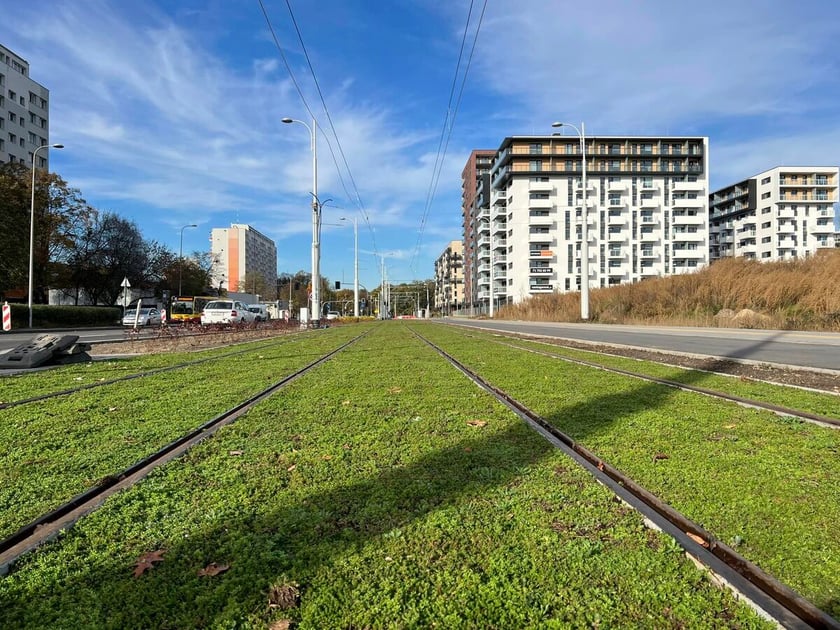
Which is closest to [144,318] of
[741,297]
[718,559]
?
[741,297]

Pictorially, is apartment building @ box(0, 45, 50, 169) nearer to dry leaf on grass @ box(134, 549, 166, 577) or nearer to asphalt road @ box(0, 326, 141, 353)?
asphalt road @ box(0, 326, 141, 353)

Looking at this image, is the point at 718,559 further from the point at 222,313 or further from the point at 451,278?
the point at 451,278

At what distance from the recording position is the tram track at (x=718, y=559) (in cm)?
206

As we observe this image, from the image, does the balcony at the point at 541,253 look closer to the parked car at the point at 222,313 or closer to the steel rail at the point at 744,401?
the parked car at the point at 222,313

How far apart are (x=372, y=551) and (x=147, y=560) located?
105cm

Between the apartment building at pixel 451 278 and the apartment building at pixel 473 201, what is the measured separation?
16473mm

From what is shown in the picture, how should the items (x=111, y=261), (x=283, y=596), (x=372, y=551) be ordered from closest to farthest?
(x=283, y=596), (x=372, y=551), (x=111, y=261)

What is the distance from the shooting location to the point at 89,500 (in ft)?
11.1

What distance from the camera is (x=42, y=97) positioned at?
246 ft

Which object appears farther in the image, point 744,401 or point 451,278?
point 451,278

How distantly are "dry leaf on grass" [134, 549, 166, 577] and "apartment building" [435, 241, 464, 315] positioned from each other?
142m

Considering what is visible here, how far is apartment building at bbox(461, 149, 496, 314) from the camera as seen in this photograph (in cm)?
11571

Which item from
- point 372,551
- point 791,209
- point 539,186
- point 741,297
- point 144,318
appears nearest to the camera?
point 372,551

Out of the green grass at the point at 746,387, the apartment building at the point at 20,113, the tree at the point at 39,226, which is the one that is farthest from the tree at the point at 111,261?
the green grass at the point at 746,387
